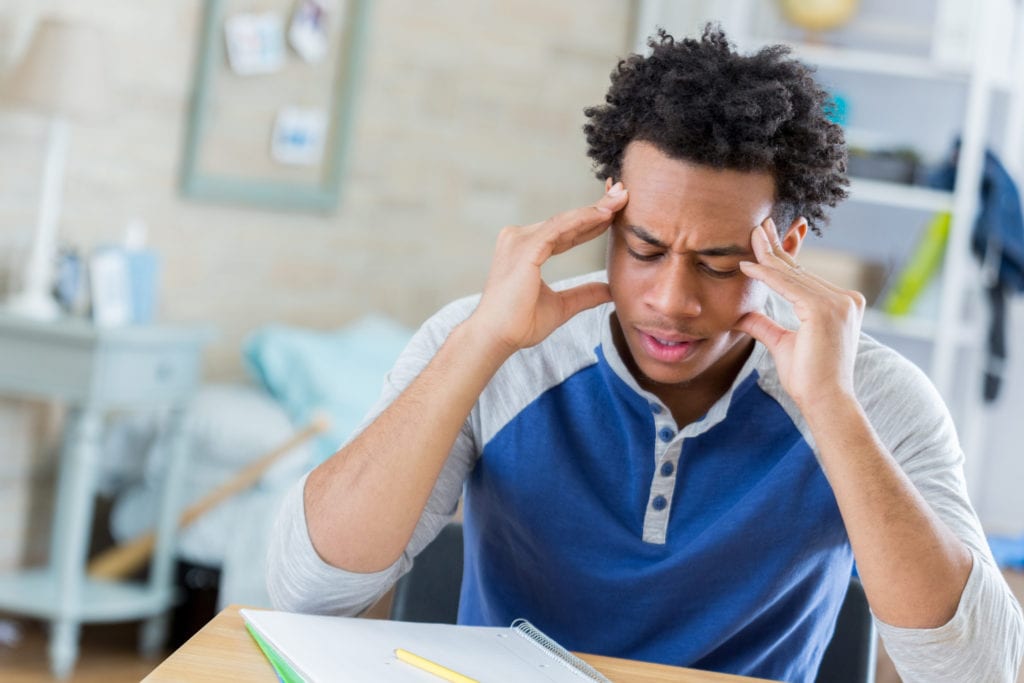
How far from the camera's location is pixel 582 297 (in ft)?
5.01

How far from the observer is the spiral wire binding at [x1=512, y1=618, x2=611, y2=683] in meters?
1.22

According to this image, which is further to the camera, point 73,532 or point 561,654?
point 73,532

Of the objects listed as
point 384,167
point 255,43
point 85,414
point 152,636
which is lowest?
point 152,636

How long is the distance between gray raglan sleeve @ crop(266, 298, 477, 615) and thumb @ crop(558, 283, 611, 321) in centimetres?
13

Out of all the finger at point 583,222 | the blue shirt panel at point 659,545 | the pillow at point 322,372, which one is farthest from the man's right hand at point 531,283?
the pillow at point 322,372

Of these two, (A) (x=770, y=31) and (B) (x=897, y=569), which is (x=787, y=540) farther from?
(A) (x=770, y=31)

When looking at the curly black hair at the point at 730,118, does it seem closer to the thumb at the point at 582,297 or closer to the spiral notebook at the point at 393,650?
the thumb at the point at 582,297

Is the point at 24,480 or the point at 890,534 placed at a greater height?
the point at 890,534

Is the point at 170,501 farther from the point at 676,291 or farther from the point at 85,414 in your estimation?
the point at 676,291

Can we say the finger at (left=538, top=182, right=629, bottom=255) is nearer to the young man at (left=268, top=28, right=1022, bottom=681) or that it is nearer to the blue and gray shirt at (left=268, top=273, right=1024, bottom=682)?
the young man at (left=268, top=28, right=1022, bottom=681)

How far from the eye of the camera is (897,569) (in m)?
1.32

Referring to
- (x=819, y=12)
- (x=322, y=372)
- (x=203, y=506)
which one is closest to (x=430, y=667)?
(x=203, y=506)

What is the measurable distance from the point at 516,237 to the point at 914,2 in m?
3.20

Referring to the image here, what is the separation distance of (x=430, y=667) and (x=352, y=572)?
9.6 inches
